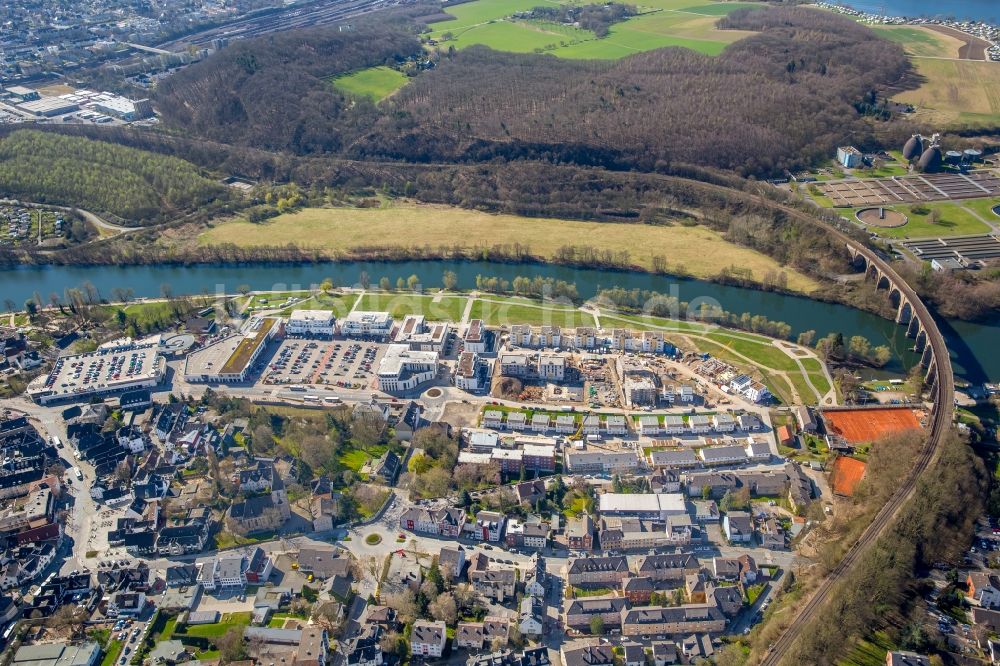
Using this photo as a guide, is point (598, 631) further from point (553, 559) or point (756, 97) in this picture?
point (756, 97)

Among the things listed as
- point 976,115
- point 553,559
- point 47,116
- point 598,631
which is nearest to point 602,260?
point 553,559

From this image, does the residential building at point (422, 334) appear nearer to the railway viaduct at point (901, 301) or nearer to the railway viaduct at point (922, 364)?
the railway viaduct at point (922, 364)

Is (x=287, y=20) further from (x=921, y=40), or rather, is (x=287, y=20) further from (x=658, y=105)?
(x=921, y=40)

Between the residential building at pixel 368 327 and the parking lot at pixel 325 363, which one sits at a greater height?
the residential building at pixel 368 327

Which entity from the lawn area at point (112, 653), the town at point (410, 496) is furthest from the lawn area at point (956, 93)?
the lawn area at point (112, 653)

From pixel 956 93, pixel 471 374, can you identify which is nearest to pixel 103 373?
pixel 471 374

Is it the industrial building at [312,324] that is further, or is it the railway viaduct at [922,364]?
the industrial building at [312,324]

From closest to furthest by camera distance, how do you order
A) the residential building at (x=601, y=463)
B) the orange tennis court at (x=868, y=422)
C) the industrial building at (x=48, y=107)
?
the residential building at (x=601, y=463) → the orange tennis court at (x=868, y=422) → the industrial building at (x=48, y=107)
